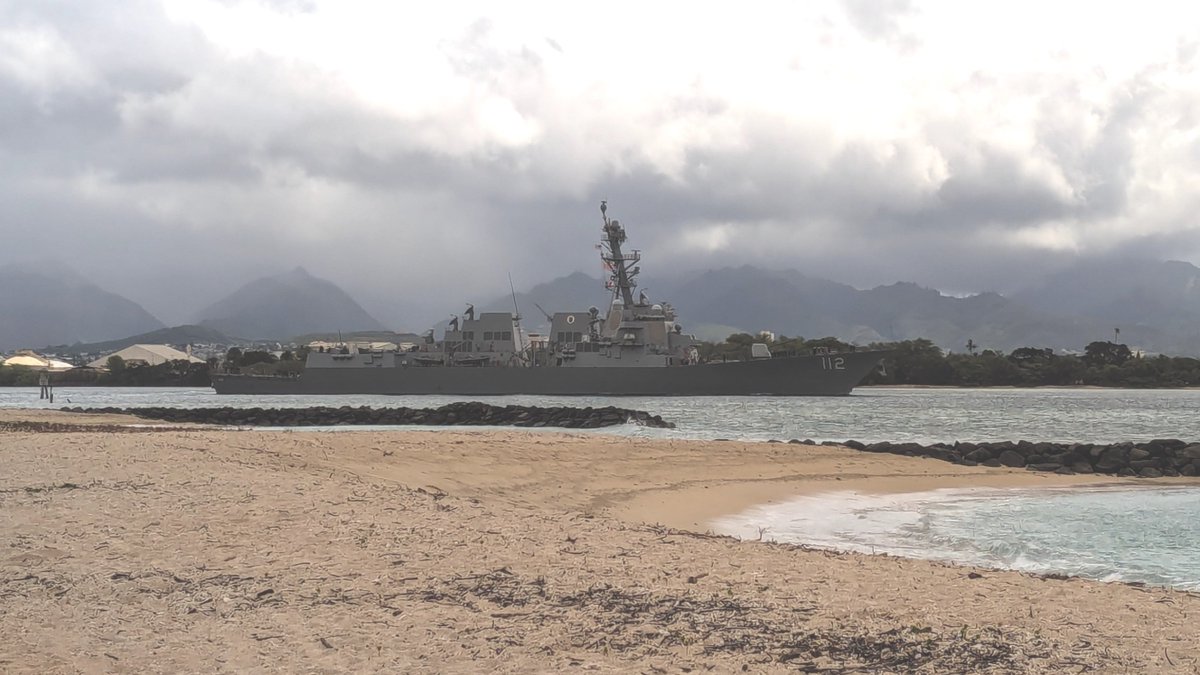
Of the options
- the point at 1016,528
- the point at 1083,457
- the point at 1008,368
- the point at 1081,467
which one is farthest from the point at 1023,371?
the point at 1016,528

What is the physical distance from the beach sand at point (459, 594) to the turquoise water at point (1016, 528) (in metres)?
1.26

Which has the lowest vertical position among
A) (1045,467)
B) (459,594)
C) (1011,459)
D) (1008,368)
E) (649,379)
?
(1045,467)

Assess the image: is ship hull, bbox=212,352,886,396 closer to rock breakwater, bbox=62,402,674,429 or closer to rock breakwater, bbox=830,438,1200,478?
rock breakwater, bbox=62,402,674,429

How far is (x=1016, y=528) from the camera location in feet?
35.2

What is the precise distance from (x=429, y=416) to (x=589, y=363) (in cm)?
2478

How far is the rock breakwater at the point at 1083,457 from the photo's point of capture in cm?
1794

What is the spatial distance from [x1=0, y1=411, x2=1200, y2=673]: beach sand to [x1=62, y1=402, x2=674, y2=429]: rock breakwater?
21490 mm

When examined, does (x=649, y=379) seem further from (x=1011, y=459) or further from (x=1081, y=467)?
(x=1081, y=467)

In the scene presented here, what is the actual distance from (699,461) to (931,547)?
8055 mm

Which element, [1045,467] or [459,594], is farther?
[1045,467]

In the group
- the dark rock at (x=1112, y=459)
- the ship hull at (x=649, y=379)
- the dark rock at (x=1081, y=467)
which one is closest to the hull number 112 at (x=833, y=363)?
the ship hull at (x=649, y=379)

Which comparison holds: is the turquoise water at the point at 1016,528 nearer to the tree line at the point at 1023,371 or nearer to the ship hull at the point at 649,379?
the ship hull at the point at 649,379

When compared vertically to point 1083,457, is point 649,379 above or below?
above

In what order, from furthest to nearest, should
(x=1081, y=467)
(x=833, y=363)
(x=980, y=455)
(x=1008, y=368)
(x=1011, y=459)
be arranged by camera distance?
(x=1008, y=368)
(x=833, y=363)
(x=980, y=455)
(x=1011, y=459)
(x=1081, y=467)
